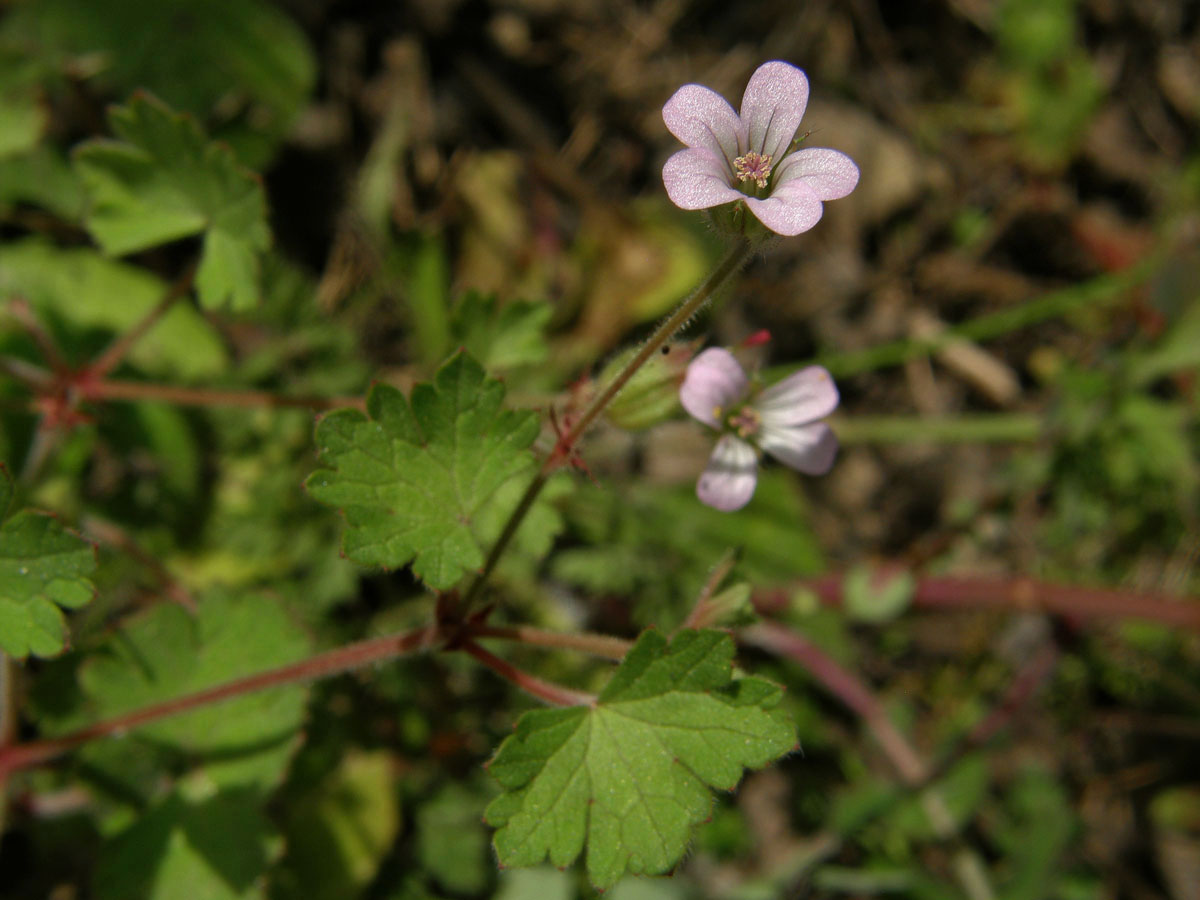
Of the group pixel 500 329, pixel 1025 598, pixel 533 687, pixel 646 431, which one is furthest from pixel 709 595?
pixel 1025 598

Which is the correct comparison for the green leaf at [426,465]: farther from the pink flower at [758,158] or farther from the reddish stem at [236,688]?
the pink flower at [758,158]

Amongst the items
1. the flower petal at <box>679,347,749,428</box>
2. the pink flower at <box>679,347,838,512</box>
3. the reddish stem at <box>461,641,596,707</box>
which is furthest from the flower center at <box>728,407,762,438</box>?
the reddish stem at <box>461,641,596,707</box>

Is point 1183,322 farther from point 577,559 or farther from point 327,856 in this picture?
point 327,856

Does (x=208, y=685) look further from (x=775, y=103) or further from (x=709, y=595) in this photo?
(x=775, y=103)

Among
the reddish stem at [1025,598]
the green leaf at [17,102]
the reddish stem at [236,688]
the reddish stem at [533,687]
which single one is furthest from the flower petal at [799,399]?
the green leaf at [17,102]

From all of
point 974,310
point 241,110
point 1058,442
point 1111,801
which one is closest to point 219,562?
point 241,110

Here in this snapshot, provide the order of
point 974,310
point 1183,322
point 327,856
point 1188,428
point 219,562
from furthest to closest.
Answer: point 974,310 < point 1188,428 < point 1183,322 < point 219,562 < point 327,856
